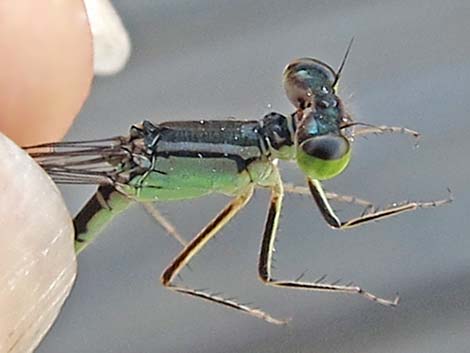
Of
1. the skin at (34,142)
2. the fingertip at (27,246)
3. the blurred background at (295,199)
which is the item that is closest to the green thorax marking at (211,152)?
the skin at (34,142)

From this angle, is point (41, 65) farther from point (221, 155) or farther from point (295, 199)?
point (295, 199)

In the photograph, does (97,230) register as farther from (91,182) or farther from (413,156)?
(413,156)

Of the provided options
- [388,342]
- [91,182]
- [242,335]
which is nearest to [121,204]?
[91,182]

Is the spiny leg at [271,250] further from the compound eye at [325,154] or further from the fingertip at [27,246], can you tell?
the fingertip at [27,246]

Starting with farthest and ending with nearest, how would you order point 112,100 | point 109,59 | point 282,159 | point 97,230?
point 112,100
point 109,59
point 97,230
point 282,159

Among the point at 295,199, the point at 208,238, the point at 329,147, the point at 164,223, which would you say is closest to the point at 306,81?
the point at 329,147

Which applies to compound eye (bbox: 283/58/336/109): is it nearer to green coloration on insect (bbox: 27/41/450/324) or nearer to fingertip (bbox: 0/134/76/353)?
green coloration on insect (bbox: 27/41/450/324)

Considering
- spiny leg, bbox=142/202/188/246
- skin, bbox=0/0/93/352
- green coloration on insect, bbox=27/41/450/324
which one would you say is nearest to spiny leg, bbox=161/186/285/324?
green coloration on insect, bbox=27/41/450/324
